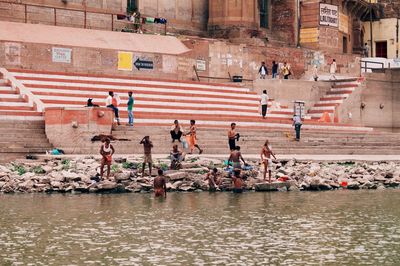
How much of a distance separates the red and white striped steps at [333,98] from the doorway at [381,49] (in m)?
12.2

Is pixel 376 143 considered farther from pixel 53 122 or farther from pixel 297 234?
pixel 297 234

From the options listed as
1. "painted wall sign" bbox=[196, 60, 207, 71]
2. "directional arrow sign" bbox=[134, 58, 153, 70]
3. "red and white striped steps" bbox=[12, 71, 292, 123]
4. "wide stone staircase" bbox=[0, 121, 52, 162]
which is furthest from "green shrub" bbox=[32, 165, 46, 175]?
"painted wall sign" bbox=[196, 60, 207, 71]

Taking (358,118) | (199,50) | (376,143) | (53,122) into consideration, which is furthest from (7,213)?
(358,118)

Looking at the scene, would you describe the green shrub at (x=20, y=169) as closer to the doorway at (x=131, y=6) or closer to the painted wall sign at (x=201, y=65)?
the painted wall sign at (x=201, y=65)

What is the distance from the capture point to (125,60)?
119 feet

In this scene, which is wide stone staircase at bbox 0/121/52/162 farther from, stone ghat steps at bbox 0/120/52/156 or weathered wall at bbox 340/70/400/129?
weathered wall at bbox 340/70/400/129

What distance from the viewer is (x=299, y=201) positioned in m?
21.2

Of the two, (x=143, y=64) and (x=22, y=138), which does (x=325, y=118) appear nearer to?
(x=143, y=64)

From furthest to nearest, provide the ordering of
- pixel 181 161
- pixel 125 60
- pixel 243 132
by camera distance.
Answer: pixel 125 60
pixel 243 132
pixel 181 161

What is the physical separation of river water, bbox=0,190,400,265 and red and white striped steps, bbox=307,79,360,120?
17196mm

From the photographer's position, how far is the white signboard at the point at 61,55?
34719mm

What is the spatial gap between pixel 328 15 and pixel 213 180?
24201 millimetres

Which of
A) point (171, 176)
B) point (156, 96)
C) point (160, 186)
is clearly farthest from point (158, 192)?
point (156, 96)

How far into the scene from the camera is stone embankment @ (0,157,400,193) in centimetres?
2286
